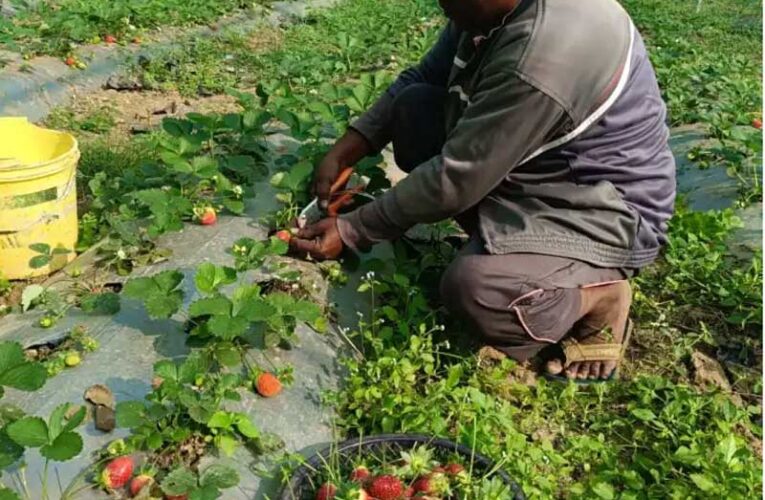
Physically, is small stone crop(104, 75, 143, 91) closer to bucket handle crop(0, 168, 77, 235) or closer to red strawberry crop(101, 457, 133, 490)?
bucket handle crop(0, 168, 77, 235)

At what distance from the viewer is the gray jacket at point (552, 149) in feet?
7.80

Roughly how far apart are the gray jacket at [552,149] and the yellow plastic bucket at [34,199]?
1.02 m

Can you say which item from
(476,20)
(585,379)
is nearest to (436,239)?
(585,379)

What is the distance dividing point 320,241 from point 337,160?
413 mm

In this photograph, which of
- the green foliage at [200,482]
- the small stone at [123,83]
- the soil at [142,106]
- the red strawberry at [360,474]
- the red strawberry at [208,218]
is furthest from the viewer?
the small stone at [123,83]

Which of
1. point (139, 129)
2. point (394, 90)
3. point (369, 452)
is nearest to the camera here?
Answer: point (369, 452)

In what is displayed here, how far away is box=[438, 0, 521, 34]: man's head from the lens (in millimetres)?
2365

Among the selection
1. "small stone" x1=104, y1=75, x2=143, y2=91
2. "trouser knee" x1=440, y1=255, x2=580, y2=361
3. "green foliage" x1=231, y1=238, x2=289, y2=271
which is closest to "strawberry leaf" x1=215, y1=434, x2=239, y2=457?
"green foliage" x1=231, y1=238, x2=289, y2=271

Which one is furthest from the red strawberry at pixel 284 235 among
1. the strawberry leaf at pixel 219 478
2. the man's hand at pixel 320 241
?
the strawberry leaf at pixel 219 478

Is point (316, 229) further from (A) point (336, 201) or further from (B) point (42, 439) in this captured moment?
(B) point (42, 439)

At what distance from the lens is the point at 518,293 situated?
105 inches

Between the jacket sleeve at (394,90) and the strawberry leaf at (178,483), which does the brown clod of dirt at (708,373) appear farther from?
the strawberry leaf at (178,483)

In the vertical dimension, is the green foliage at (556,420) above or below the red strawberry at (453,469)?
below

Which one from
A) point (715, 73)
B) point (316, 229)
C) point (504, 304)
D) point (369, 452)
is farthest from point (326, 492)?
point (715, 73)
